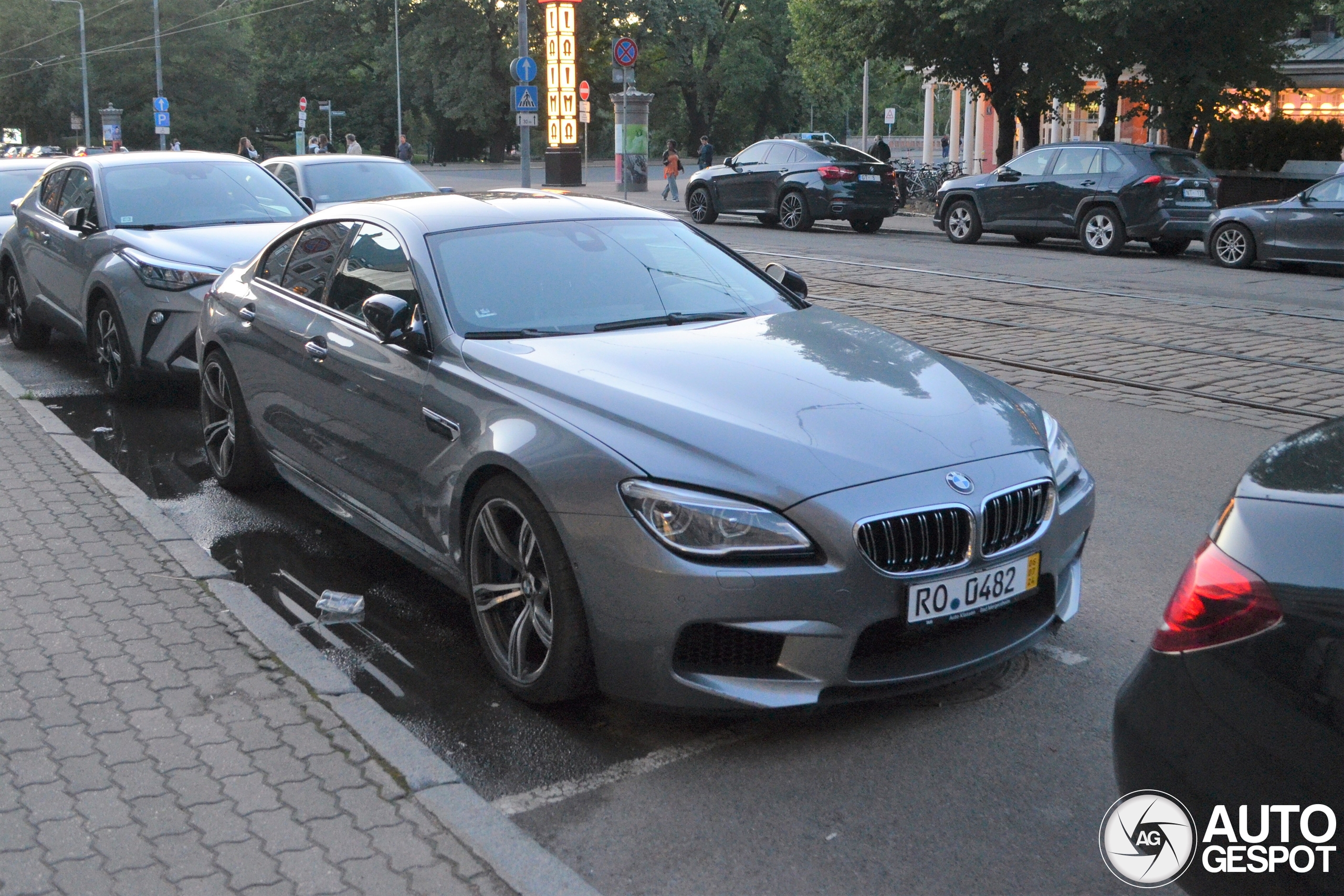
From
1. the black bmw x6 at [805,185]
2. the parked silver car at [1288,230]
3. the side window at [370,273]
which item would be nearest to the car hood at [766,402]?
the side window at [370,273]

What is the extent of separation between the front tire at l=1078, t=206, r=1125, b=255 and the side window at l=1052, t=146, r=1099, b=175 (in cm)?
75

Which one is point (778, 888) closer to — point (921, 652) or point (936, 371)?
point (921, 652)

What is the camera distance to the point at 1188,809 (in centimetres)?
255

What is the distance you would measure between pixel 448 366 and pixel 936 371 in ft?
5.39

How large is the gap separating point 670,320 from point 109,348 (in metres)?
5.45

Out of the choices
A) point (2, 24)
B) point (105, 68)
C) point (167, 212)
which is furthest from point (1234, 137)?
point (2, 24)

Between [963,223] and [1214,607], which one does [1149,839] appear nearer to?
[1214,607]

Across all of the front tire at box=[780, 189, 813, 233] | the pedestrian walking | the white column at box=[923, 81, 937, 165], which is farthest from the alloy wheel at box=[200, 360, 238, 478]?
the white column at box=[923, 81, 937, 165]

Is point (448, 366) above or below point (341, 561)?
above

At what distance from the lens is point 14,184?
46.4ft

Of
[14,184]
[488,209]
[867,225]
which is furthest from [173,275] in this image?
[867,225]

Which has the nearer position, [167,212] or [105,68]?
[167,212]

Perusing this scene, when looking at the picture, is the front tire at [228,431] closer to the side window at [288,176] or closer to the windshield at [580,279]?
the windshield at [580,279]

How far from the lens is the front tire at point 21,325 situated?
11.3 meters
